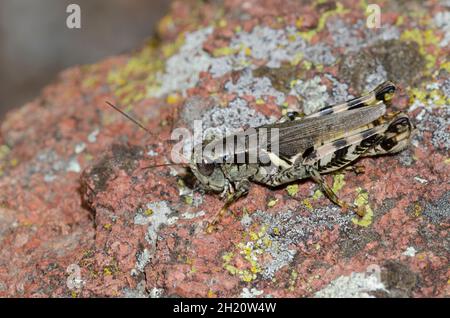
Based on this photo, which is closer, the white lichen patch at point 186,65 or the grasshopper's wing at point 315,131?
the grasshopper's wing at point 315,131

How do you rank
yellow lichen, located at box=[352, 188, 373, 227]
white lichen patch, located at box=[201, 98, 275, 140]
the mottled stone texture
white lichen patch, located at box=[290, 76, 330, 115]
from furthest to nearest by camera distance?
white lichen patch, located at box=[290, 76, 330, 115]
white lichen patch, located at box=[201, 98, 275, 140]
yellow lichen, located at box=[352, 188, 373, 227]
the mottled stone texture

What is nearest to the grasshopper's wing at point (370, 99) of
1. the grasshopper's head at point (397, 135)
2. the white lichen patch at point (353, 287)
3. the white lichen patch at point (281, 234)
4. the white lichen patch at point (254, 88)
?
the grasshopper's head at point (397, 135)

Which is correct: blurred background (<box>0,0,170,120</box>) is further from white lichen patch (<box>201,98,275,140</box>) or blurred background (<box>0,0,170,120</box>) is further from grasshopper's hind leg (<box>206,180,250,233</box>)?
grasshopper's hind leg (<box>206,180,250,233</box>)

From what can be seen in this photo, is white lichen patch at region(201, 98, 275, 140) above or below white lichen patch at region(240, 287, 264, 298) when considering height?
above

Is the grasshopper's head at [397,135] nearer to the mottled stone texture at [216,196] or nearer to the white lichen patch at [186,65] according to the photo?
the mottled stone texture at [216,196]

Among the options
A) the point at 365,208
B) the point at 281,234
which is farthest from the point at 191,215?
the point at 365,208

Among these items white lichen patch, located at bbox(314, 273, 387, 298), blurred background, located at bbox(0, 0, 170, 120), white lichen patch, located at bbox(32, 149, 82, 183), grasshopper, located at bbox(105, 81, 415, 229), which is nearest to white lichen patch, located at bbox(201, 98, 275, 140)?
grasshopper, located at bbox(105, 81, 415, 229)
